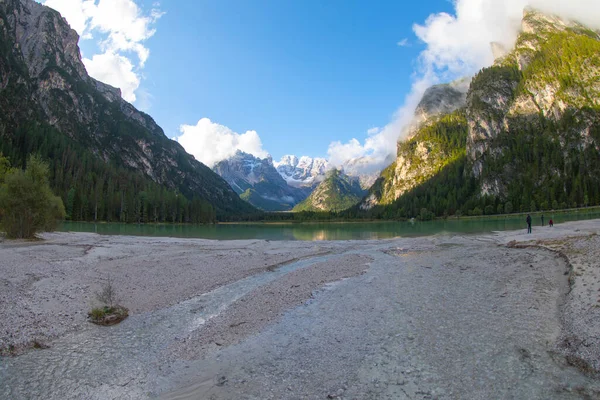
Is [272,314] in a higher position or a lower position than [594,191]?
lower

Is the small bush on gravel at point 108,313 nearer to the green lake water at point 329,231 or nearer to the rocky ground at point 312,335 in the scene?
the rocky ground at point 312,335

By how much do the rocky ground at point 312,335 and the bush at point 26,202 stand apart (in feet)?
81.8

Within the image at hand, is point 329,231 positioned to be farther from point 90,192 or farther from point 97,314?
point 90,192

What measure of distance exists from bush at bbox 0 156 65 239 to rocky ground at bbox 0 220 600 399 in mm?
24941

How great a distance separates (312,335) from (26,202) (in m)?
49.0

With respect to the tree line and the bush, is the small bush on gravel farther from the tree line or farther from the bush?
the tree line

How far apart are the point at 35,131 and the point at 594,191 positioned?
29992 centimetres

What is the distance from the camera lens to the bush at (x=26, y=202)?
1702 inches

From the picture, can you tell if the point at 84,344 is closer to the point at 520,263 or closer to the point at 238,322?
the point at 238,322

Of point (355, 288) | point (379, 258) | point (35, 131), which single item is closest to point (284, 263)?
point (379, 258)

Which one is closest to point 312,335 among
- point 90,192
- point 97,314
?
point 97,314

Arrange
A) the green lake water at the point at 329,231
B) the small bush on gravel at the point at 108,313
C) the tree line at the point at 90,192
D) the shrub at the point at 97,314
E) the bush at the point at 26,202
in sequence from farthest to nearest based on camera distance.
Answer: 1. the tree line at the point at 90,192
2. the green lake water at the point at 329,231
3. the bush at the point at 26,202
4. the shrub at the point at 97,314
5. the small bush on gravel at the point at 108,313

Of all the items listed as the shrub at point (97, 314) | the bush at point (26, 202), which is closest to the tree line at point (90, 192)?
the bush at point (26, 202)

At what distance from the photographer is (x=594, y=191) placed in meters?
154
